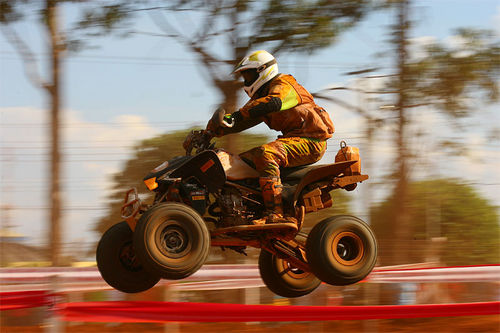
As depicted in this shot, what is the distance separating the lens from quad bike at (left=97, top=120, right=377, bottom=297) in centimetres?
539

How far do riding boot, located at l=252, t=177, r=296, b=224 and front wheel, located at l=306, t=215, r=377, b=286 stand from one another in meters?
0.36

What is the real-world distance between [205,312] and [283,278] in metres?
0.88

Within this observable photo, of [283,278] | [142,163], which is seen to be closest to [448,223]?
[142,163]

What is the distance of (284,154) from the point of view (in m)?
5.94

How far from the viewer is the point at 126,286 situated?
5812 mm

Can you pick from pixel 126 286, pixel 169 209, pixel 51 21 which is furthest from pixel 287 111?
pixel 51 21

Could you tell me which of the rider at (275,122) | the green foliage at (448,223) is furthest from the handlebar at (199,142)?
the green foliage at (448,223)

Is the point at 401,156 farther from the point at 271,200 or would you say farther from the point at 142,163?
the point at 271,200

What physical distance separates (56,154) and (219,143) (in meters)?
2.82

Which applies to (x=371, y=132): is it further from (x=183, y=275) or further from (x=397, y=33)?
(x=183, y=275)

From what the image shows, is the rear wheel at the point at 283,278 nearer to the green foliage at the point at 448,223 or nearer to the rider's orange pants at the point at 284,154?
the rider's orange pants at the point at 284,154

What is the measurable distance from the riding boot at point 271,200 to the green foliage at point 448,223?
21.7 feet

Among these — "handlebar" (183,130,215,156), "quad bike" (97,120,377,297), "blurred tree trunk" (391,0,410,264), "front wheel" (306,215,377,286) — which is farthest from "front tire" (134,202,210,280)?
"blurred tree trunk" (391,0,410,264)

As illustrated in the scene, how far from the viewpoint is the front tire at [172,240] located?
17.3ft
